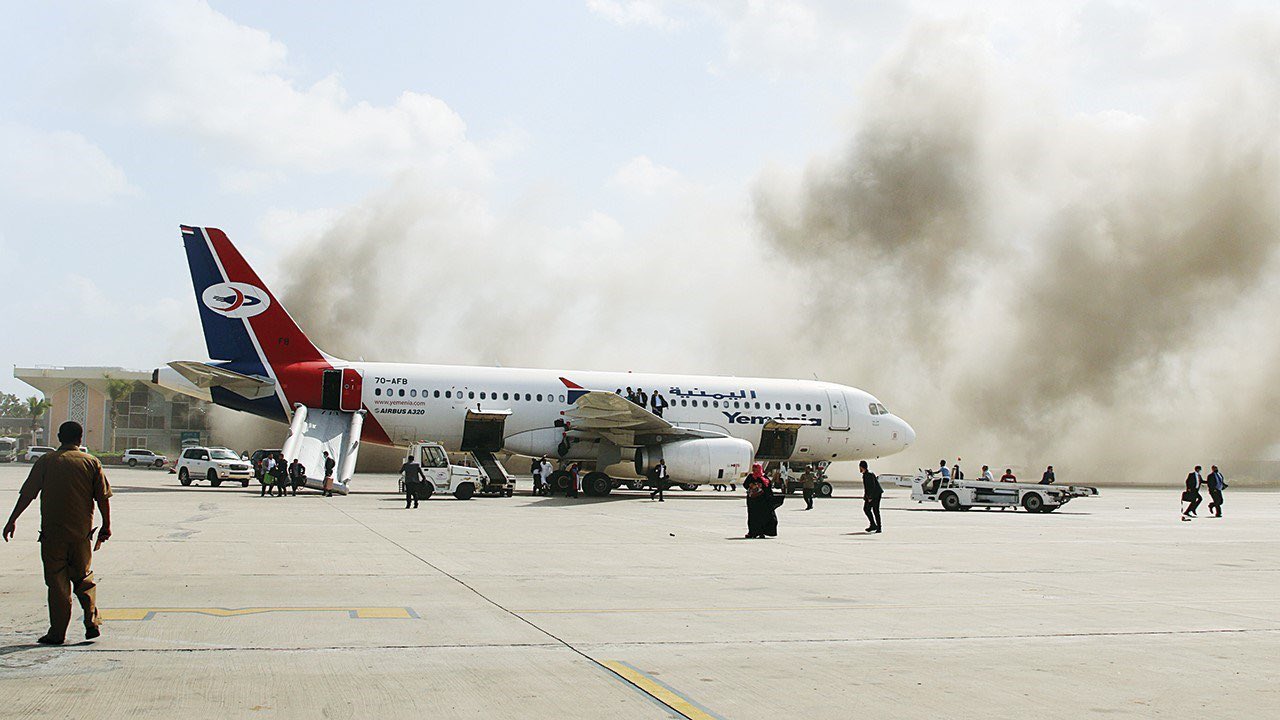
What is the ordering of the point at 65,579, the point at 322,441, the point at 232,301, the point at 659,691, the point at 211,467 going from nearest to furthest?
the point at 659,691 < the point at 65,579 < the point at 322,441 < the point at 232,301 < the point at 211,467

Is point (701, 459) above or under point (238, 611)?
above

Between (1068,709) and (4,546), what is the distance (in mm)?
13040

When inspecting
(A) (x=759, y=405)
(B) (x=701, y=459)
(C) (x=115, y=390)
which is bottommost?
(B) (x=701, y=459)

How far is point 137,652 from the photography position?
281 inches

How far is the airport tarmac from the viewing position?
6.04 meters

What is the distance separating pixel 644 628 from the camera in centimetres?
848

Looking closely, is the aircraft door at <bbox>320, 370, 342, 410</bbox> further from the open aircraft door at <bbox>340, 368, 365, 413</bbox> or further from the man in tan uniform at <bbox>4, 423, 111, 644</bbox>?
the man in tan uniform at <bbox>4, 423, 111, 644</bbox>

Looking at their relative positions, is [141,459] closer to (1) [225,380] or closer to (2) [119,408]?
(2) [119,408]

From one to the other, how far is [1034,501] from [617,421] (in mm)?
11503

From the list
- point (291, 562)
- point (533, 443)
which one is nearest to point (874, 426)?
point (533, 443)

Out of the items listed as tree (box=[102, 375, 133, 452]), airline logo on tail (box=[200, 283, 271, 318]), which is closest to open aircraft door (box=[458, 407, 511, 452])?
airline logo on tail (box=[200, 283, 271, 318])

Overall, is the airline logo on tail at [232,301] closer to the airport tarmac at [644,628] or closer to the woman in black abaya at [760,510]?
the airport tarmac at [644,628]

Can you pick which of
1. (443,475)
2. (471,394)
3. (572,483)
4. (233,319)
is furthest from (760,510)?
(233,319)

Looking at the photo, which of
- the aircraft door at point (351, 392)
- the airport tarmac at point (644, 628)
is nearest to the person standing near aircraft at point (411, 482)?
the aircraft door at point (351, 392)
